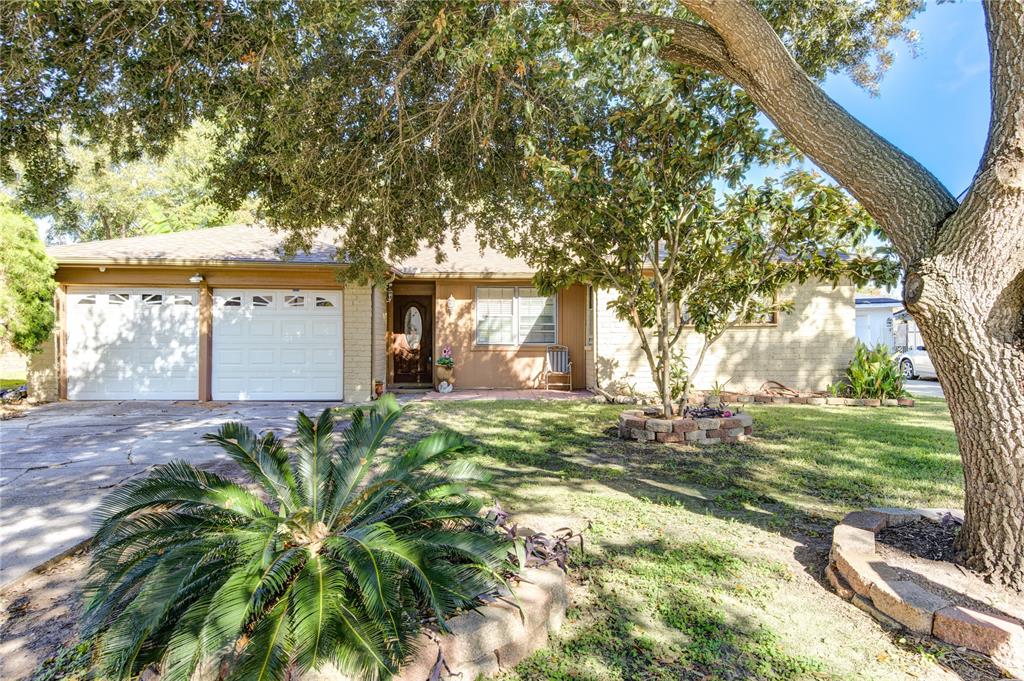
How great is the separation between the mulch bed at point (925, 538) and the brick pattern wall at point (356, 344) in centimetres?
926

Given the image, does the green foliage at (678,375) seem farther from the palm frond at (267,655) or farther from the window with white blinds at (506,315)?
the palm frond at (267,655)

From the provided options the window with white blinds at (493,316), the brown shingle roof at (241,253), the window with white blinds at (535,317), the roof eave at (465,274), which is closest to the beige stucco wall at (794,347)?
the window with white blinds at (535,317)

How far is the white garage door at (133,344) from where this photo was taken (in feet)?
34.5

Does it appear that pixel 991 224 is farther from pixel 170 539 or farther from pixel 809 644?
pixel 170 539

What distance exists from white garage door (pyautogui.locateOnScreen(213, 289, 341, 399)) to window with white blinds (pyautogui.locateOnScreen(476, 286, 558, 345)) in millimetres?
3482

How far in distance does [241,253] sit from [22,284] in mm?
3735

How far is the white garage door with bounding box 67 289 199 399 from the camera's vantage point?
1052cm

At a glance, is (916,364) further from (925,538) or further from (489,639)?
(489,639)

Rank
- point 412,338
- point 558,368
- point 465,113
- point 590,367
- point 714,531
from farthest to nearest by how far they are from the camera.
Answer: point 412,338
point 558,368
point 590,367
point 465,113
point 714,531

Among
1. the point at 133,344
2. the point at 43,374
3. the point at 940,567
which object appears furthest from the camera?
the point at 133,344

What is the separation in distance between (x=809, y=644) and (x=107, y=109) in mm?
7800

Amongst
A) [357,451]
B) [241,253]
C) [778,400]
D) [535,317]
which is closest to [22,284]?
[241,253]

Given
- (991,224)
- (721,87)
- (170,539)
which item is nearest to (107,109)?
(170,539)

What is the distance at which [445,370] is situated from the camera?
483 inches
